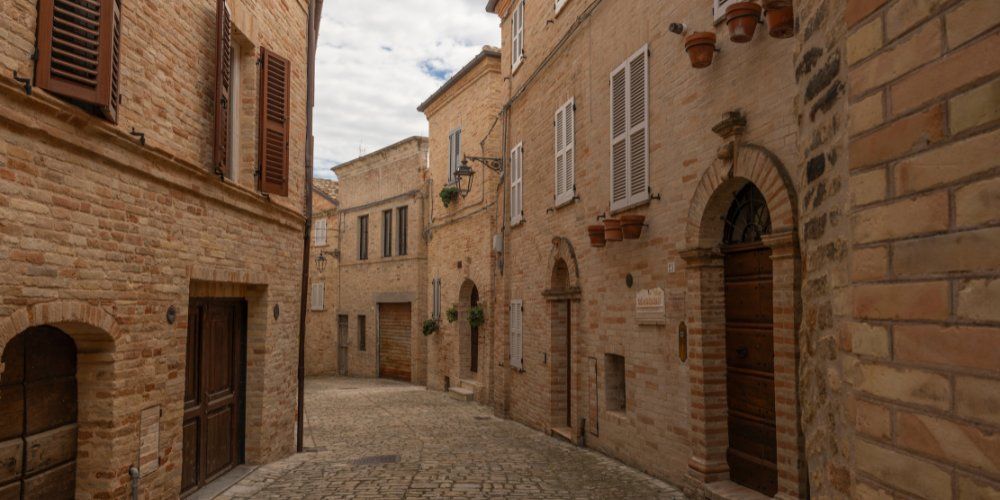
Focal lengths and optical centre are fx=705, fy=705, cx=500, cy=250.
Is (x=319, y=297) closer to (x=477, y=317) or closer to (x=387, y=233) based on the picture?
(x=387, y=233)

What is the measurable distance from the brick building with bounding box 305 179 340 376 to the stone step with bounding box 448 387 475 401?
31.5 feet

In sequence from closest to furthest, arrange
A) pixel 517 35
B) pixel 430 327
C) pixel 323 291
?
pixel 517 35 < pixel 430 327 < pixel 323 291

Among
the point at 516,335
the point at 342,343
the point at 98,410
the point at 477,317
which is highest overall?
the point at 477,317

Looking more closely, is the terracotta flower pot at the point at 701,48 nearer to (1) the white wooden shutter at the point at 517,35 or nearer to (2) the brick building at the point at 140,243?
(2) the brick building at the point at 140,243

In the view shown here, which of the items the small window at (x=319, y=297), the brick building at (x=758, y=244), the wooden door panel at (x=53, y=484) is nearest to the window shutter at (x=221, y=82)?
the wooden door panel at (x=53, y=484)

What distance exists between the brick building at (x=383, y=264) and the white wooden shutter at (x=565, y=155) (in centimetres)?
1121

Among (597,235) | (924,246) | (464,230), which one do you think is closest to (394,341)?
(464,230)

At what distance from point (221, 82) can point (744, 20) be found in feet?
17.2

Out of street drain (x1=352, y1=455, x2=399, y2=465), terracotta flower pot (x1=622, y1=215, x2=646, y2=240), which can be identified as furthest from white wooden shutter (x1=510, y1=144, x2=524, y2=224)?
street drain (x1=352, y1=455, x2=399, y2=465)

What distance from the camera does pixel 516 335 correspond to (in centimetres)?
1401

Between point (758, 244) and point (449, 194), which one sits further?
point (449, 194)

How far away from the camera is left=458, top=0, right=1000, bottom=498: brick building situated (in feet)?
5.42

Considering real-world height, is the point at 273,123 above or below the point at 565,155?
below

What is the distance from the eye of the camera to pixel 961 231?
1622 millimetres
